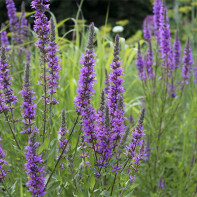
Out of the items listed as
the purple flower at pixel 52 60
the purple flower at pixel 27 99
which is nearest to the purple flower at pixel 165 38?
the purple flower at pixel 52 60

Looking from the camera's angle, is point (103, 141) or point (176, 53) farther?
point (176, 53)

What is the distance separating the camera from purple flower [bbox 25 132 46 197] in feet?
5.15

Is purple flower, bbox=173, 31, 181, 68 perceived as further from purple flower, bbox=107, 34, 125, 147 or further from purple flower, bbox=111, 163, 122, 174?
purple flower, bbox=111, 163, 122, 174

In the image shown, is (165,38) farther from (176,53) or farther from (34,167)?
(34,167)

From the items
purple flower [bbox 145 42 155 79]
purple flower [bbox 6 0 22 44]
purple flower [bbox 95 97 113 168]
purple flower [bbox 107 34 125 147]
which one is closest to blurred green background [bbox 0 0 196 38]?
purple flower [bbox 6 0 22 44]

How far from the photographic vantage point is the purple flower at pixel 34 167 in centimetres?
157

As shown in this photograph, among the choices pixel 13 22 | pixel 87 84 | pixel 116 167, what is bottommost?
pixel 116 167

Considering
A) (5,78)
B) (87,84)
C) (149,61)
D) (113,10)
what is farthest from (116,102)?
(113,10)

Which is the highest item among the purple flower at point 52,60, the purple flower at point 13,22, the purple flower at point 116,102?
the purple flower at point 13,22

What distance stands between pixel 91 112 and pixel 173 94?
2.52 m

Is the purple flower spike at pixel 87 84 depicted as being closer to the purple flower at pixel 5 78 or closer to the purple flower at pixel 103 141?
the purple flower at pixel 103 141

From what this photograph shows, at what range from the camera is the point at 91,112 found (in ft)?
6.06

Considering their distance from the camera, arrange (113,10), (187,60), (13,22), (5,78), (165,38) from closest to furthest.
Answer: (5,78) → (165,38) → (187,60) → (13,22) → (113,10)

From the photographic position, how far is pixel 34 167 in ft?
5.35
